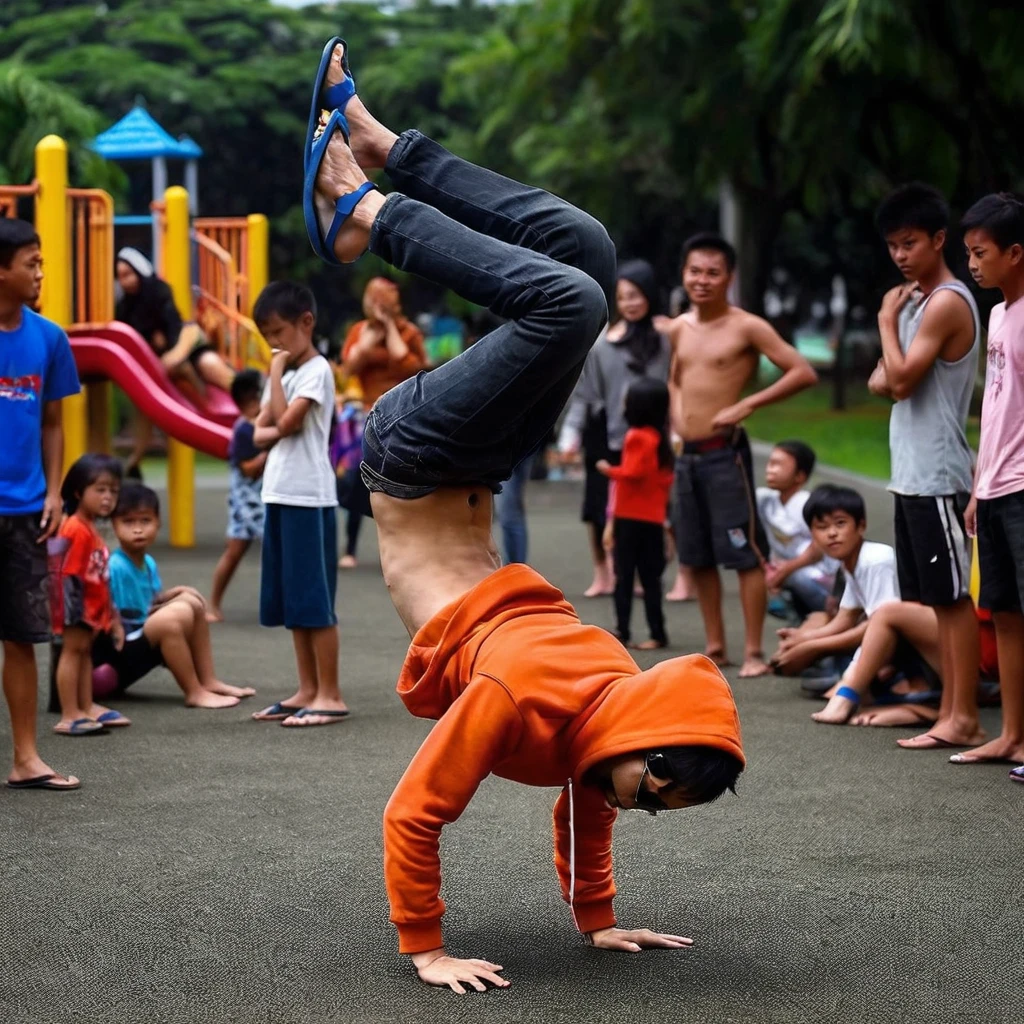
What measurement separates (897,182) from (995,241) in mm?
15928

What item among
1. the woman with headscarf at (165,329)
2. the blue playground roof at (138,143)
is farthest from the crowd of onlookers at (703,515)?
the blue playground roof at (138,143)

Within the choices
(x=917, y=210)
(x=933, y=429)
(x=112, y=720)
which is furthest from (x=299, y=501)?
(x=917, y=210)

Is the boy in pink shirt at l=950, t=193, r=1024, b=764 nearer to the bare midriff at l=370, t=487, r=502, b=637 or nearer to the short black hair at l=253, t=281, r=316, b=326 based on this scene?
the bare midriff at l=370, t=487, r=502, b=637

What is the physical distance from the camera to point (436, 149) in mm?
3844

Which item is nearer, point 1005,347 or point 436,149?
point 436,149

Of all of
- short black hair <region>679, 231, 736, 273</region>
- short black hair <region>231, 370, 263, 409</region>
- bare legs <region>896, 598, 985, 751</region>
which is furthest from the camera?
short black hair <region>231, 370, 263, 409</region>

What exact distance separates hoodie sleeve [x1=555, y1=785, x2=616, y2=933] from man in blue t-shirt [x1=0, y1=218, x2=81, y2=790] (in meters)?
2.32

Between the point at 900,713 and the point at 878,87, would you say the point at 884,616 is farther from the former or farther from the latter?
the point at 878,87

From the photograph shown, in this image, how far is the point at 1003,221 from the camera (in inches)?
229

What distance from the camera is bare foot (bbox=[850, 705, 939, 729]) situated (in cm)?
678

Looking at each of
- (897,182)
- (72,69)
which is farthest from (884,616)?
(72,69)

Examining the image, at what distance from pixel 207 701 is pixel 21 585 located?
1.72m

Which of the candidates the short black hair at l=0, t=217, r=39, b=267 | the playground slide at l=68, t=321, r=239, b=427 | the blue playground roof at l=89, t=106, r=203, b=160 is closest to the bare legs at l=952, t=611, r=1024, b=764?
the short black hair at l=0, t=217, r=39, b=267

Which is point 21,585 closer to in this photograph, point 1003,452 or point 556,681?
point 556,681
